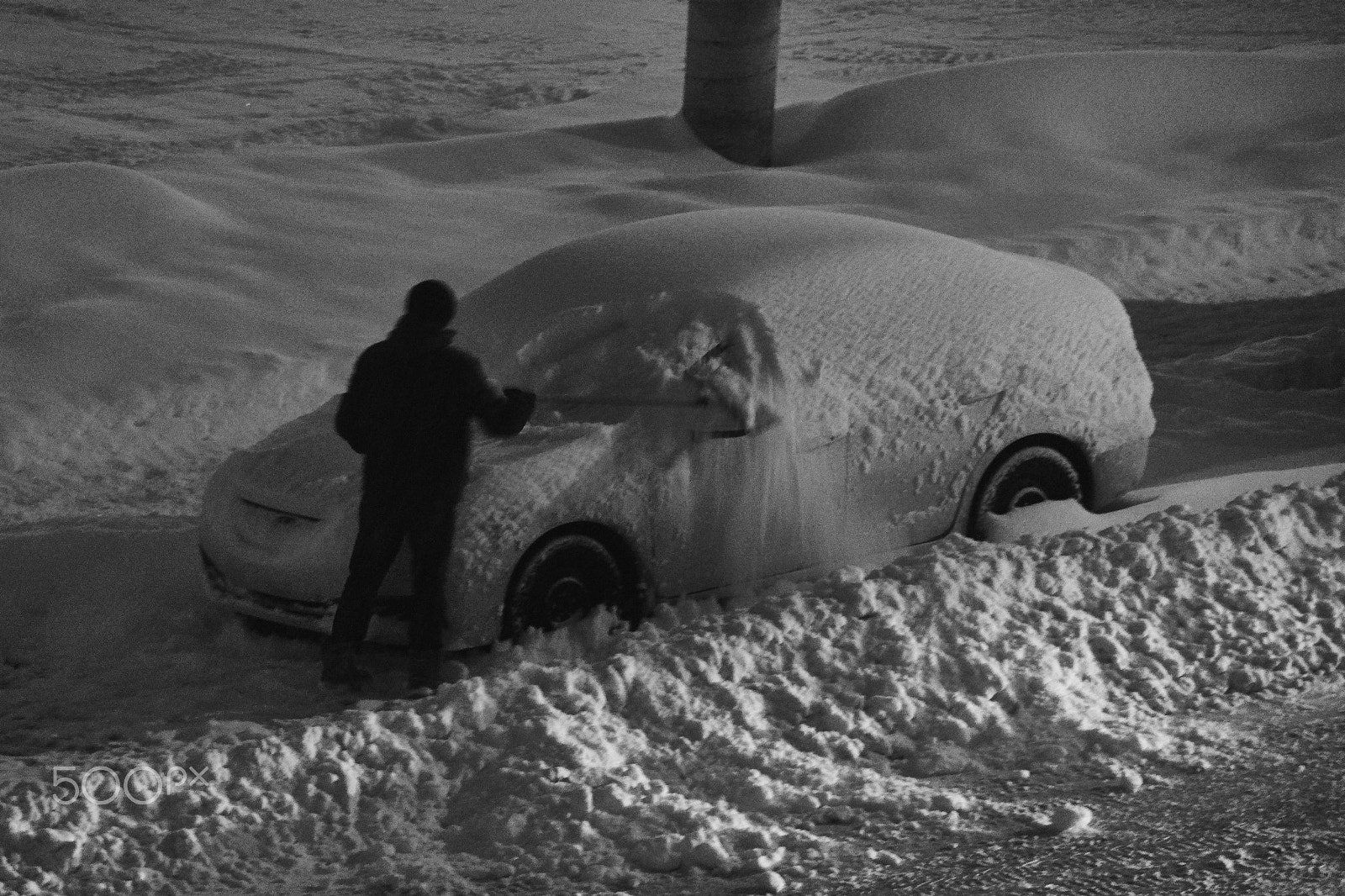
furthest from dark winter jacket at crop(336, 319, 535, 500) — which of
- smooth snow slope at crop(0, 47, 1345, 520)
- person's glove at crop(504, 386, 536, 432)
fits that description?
smooth snow slope at crop(0, 47, 1345, 520)

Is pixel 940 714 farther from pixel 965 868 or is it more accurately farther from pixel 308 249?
pixel 308 249

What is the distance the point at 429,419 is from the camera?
5.63 metres

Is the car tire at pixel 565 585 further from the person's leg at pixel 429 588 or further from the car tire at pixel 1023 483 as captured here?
the car tire at pixel 1023 483

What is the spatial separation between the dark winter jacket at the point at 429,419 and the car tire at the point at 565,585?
0.39 meters

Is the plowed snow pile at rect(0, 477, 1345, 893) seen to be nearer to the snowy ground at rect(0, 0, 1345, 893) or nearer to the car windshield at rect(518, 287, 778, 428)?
the snowy ground at rect(0, 0, 1345, 893)

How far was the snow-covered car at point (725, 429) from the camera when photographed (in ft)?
19.3

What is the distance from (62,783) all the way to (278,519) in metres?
1.39

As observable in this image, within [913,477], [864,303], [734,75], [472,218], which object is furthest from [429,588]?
[734,75]

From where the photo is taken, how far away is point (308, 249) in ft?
37.7

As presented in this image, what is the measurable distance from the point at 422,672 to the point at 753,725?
1.14 m

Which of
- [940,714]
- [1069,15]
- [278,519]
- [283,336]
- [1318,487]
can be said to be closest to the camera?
[940,714]

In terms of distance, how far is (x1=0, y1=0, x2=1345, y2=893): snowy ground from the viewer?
4.93 meters

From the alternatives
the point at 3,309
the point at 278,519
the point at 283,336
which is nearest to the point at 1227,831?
the point at 278,519

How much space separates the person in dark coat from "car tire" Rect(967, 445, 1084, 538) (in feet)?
6.32
